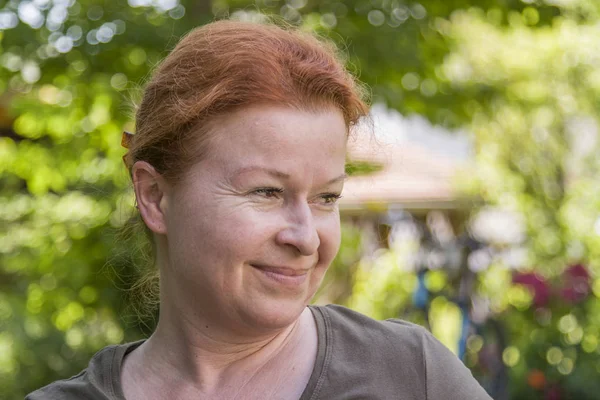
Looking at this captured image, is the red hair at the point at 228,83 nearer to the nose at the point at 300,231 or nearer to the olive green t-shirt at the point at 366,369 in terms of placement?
the nose at the point at 300,231

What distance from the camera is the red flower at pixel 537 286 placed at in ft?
23.1

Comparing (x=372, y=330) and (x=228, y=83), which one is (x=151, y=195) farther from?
(x=372, y=330)

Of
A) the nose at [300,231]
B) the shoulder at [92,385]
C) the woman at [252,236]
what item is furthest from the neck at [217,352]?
the nose at [300,231]

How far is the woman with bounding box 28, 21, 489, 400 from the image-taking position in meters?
1.66

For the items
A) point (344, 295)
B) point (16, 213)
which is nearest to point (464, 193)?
point (344, 295)

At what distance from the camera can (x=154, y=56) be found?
4465 mm

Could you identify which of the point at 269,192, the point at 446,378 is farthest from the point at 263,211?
the point at 446,378

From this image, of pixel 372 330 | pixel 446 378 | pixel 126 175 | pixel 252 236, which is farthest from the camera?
pixel 126 175

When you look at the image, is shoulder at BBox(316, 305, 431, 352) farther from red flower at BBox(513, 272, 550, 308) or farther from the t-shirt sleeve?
red flower at BBox(513, 272, 550, 308)

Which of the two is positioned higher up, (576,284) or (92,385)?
(92,385)

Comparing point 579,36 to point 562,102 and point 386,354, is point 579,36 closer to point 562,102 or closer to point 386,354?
point 562,102

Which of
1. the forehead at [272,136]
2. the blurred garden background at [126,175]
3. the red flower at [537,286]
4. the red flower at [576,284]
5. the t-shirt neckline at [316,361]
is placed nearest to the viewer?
the forehead at [272,136]

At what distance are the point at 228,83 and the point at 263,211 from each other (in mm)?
250

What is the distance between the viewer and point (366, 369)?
178 cm
